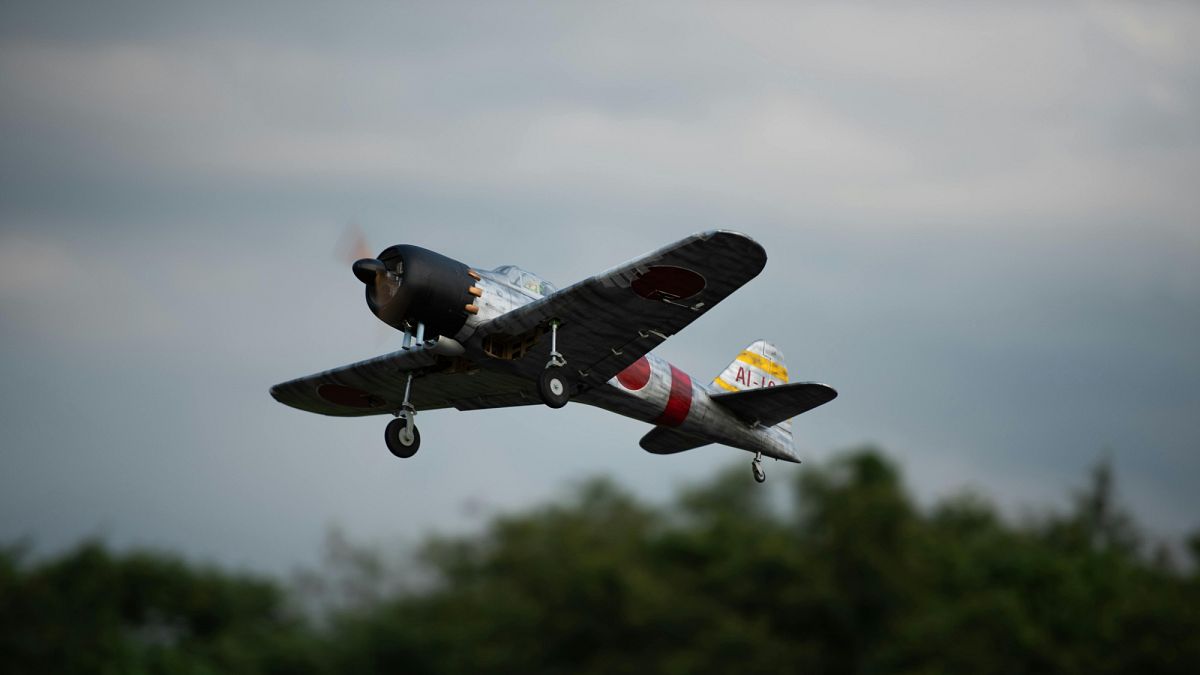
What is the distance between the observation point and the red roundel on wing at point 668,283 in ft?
59.1

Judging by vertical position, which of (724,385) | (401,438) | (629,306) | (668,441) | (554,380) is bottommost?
(401,438)

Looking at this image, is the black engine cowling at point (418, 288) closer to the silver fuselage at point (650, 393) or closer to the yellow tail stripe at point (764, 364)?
the silver fuselage at point (650, 393)

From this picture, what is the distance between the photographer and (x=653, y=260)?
1778 cm

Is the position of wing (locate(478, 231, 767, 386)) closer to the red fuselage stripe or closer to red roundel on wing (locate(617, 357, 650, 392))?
red roundel on wing (locate(617, 357, 650, 392))

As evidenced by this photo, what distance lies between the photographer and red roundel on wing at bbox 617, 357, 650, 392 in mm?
21547

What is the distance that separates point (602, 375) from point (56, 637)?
23.5 meters

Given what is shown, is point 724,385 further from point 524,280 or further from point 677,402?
point 524,280

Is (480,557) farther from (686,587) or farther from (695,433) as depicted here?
(695,433)

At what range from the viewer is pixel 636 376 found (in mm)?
21719

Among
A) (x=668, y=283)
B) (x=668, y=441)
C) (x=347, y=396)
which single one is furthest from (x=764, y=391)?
(x=347, y=396)

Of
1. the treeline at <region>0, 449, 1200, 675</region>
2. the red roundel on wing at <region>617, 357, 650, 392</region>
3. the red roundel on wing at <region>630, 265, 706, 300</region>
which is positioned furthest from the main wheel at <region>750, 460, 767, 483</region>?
the treeline at <region>0, 449, 1200, 675</region>

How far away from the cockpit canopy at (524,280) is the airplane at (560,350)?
0.07ft

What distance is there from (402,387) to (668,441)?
186 inches

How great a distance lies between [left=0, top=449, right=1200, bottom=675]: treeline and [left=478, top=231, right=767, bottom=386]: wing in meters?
18.0
